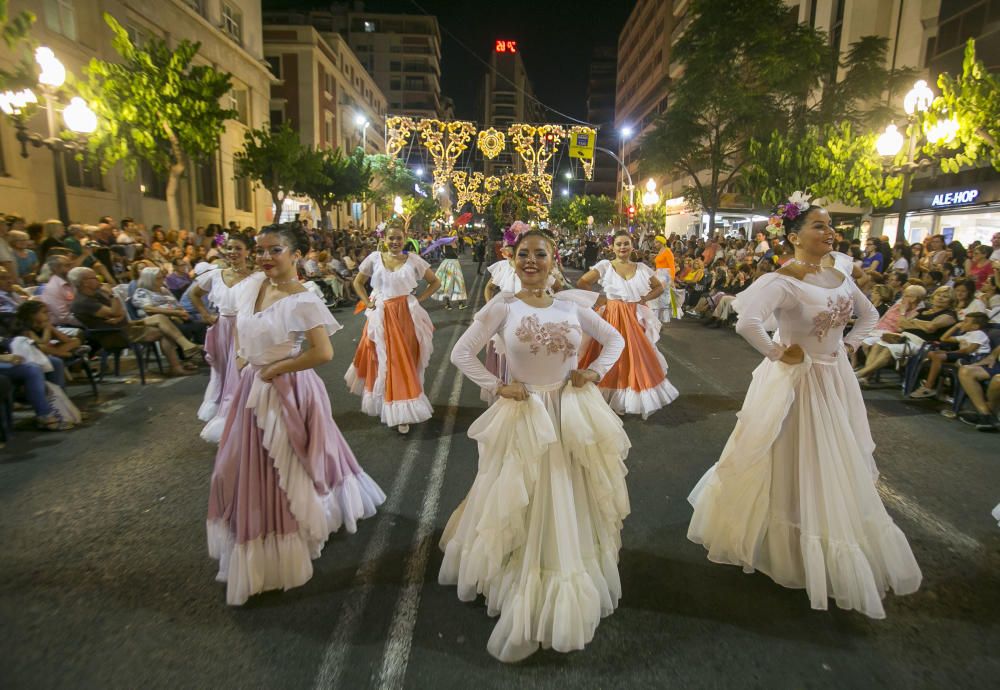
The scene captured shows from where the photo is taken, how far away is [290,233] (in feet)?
11.8

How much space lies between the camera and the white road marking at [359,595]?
9.26 feet

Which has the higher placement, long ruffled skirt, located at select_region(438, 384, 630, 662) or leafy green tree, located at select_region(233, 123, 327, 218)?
leafy green tree, located at select_region(233, 123, 327, 218)

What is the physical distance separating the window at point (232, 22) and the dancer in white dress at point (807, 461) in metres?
33.4

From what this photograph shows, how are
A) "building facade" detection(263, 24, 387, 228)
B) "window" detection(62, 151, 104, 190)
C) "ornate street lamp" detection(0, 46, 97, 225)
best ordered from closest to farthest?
"ornate street lamp" detection(0, 46, 97, 225), "window" detection(62, 151, 104, 190), "building facade" detection(263, 24, 387, 228)

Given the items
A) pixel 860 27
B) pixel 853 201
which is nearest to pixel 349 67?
pixel 860 27

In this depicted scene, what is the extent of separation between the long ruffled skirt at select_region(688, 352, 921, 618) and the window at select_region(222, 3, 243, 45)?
33685 millimetres

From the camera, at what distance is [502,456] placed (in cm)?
307

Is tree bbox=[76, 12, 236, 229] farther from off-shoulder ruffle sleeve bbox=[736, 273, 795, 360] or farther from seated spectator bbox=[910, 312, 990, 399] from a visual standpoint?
seated spectator bbox=[910, 312, 990, 399]

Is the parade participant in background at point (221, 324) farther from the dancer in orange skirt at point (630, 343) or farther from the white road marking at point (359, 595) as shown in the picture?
the dancer in orange skirt at point (630, 343)

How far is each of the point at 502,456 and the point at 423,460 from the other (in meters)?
2.58

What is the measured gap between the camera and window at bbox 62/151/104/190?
18.5 metres

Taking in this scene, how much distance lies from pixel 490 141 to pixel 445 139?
9.66 feet

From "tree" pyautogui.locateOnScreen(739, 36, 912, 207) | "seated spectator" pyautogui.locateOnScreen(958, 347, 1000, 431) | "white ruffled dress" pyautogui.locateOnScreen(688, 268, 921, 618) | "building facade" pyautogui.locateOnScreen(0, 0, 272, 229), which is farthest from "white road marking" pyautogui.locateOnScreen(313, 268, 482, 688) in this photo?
"building facade" pyautogui.locateOnScreen(0, 0, 272, 229)

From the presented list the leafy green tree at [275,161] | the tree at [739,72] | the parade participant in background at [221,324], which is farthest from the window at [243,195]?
the parade participant in background at [221,324]
